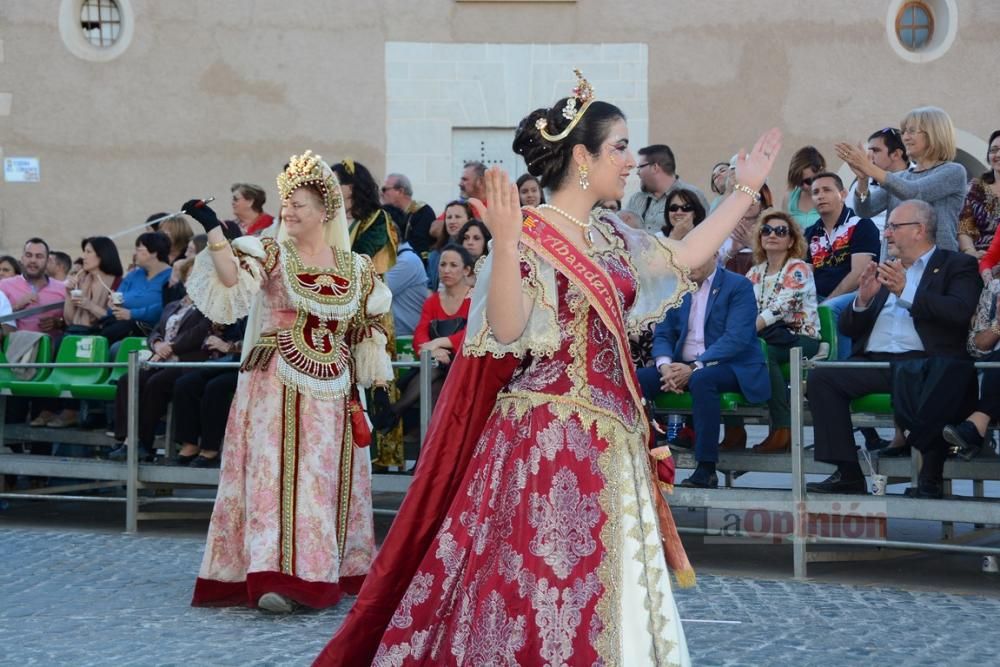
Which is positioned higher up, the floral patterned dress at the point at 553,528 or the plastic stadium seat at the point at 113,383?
the plastic stadium seat at the point at 113,383

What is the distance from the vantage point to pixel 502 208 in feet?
13.0

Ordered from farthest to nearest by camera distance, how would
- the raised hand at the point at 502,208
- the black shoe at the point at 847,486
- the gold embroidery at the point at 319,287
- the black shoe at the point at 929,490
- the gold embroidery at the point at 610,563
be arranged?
the black shoe at the point at 847,486
the black shoe at the point at 929,490
the gold embroidery at the point at 319,287
the gold embroidery at the point at 610,563
the raised hand at the point at 502,208

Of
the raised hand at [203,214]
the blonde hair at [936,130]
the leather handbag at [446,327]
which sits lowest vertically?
the leather handbag at [446,327]

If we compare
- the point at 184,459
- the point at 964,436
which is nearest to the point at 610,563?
the point at 964,436

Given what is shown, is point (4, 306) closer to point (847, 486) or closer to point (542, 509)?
point (847, 486)

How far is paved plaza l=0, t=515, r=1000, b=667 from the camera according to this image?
19.2ft

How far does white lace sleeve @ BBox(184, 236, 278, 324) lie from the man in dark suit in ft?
9.10

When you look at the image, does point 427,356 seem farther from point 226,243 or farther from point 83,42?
point 83,42

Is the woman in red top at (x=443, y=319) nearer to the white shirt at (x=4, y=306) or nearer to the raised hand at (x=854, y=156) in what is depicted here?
the raised hand at (x=854, y=156)

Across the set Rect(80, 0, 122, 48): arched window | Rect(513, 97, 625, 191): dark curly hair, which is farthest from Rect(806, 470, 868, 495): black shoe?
Rect(80, 0, 122, 48): arched window

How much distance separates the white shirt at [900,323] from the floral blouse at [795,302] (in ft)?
1.62

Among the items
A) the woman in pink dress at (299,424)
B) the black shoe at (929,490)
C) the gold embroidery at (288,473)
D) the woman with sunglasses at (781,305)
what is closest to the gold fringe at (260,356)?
the woman in pink dress at (299,424)

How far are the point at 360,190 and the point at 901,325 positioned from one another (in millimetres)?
2977

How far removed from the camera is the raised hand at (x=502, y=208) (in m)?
3.96
